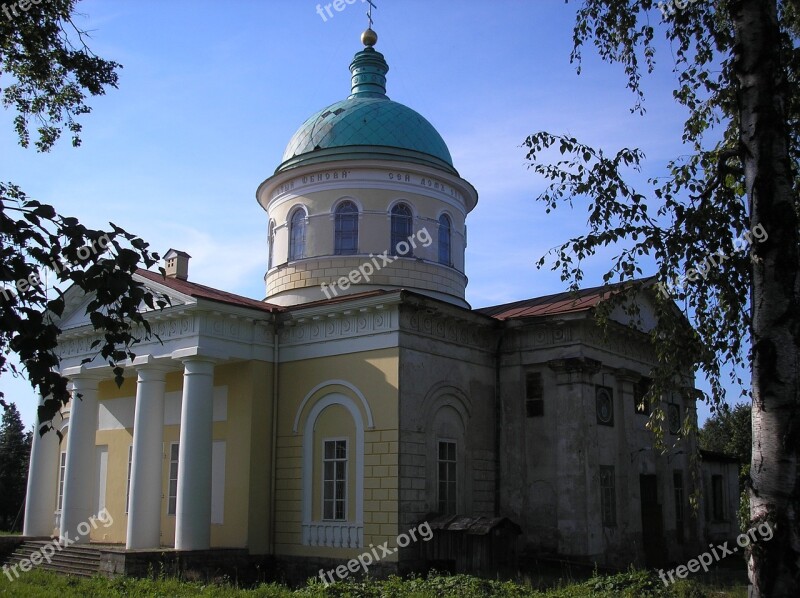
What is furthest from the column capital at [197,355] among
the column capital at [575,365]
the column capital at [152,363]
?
the column capital at [575,365]

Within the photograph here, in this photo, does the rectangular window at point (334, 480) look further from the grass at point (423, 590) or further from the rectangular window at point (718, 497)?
the rectangular window at point (718, 497)

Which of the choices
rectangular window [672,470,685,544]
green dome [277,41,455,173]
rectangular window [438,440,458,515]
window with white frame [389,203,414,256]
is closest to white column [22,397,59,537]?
green dome [277,41,455,173]

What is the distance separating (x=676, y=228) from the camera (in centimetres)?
898

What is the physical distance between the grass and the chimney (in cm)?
891

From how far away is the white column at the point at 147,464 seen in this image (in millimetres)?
17953

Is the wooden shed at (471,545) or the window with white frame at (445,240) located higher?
the window with white frame at (445,240)

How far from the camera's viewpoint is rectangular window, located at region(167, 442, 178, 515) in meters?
20.3

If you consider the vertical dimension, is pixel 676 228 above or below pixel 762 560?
above

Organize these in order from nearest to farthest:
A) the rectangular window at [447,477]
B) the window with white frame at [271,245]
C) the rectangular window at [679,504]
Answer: the rectangular window at [447,477]
the rectangular window at [679,504]
the window with white frame at [271,245]

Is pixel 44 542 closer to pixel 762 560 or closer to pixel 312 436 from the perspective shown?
pixel 312 436

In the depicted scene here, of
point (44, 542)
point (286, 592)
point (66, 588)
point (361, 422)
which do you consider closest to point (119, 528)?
point (44, 542)

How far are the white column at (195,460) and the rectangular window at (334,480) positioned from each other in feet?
8.32

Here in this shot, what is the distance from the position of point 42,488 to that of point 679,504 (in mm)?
17479

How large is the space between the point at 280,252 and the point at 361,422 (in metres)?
7.09
